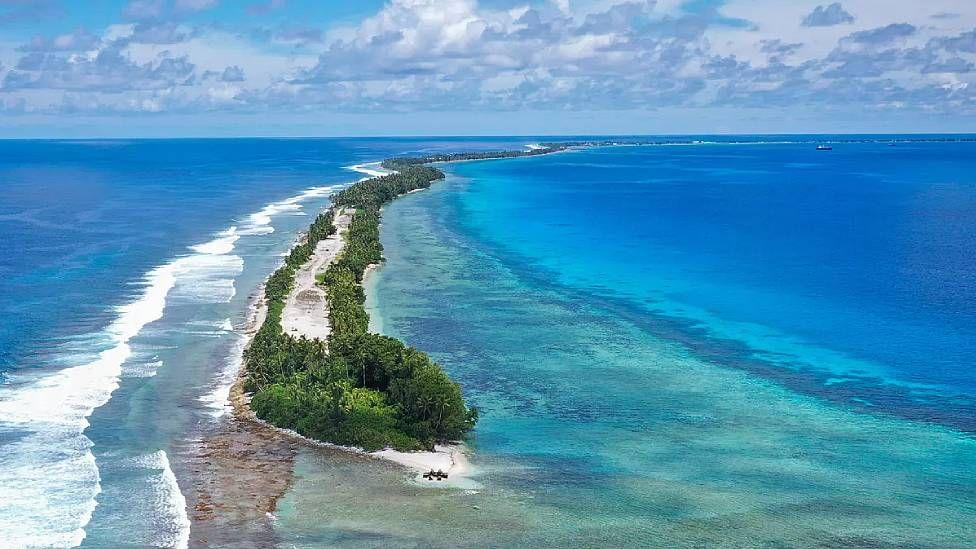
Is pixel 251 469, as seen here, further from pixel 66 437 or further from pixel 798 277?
pixel 798 277

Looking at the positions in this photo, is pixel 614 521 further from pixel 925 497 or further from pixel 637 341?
pixel 637 341

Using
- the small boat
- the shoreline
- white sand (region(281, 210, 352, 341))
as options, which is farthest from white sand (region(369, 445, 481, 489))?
white sand (region(281, 210, 352, 341))

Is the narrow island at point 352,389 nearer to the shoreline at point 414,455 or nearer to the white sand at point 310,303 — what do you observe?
the shoreline at point 414,455

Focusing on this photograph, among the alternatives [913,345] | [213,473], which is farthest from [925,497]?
[213,473]

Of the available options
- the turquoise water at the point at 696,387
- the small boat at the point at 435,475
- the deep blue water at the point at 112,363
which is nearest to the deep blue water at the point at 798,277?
the turquoise water at the point at 696,387

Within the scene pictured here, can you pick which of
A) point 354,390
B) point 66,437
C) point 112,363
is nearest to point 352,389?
point 354,390

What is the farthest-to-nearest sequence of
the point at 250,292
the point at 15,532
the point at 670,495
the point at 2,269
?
1. the point at 2,269
2. the point at 250,292
3. the point at 670,495
4. the point at 15,532

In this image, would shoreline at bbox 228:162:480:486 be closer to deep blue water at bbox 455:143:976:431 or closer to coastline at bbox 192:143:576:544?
coastline at bbox 192:143:576:544
